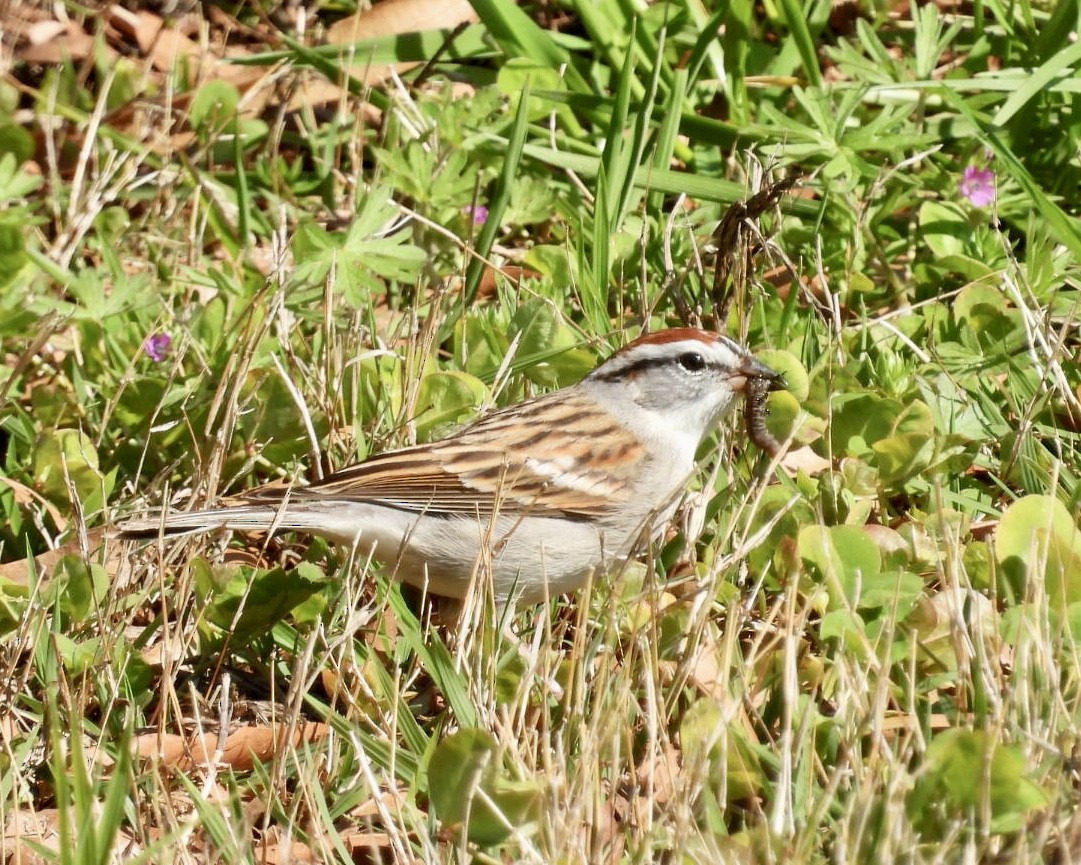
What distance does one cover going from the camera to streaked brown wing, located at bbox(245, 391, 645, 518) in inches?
132

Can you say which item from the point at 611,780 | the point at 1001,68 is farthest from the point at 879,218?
the point at 611,780

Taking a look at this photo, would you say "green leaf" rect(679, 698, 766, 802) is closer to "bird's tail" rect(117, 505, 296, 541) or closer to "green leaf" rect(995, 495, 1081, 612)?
"green leaf" rect(995, 495, 1081, 612)

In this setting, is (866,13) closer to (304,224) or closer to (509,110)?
(509,110)

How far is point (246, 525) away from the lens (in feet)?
10.5

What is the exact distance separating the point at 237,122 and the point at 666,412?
179cm

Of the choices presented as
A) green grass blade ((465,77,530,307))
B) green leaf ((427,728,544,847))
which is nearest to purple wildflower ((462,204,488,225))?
green grass blade ((465,77,530,307))

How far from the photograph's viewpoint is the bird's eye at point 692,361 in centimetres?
358

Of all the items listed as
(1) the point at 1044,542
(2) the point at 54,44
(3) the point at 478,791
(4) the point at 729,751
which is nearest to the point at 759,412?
(1) the point at 1044,542

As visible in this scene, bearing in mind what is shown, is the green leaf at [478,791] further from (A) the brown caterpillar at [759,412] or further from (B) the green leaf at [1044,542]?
(A) the brown caterpillar at [759,412]

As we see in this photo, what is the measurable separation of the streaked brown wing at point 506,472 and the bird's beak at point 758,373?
0.92 ft

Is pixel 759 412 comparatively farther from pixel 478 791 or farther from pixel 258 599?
pixel 478 791

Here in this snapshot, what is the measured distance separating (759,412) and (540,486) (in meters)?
0.55

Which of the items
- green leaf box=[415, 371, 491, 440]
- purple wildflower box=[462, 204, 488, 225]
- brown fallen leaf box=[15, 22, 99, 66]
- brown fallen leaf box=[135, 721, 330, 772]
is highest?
brown fallen leaf box=[15, 22, 99, 66]

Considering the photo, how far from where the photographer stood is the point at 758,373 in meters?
3.54
